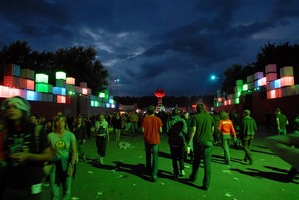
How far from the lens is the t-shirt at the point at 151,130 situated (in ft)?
27.0

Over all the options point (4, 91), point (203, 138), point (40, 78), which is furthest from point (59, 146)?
point (40, 78)

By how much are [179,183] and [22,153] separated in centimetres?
568

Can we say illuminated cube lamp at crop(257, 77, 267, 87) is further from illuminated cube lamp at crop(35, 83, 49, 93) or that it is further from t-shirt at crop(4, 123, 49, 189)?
t-shirt at crop(4, 123, 49, 189)

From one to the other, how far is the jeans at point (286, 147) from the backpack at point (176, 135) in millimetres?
5447

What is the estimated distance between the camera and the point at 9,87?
25062 mm

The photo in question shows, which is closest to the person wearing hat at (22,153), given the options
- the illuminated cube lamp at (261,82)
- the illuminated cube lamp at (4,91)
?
the illuminated cube lamp at (4,91)

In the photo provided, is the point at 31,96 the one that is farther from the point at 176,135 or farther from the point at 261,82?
the point at 261,82

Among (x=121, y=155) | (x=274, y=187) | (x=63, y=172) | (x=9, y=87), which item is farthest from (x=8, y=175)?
(x=9, y=87)

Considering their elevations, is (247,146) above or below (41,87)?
below

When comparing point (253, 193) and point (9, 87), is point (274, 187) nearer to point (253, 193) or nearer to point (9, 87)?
point (253, 193)

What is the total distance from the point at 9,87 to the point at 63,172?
73.9ft

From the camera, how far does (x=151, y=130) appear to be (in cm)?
827

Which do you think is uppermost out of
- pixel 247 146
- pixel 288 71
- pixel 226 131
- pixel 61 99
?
pixel 288 71

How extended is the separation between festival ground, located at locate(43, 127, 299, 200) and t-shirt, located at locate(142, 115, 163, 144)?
1.16m
